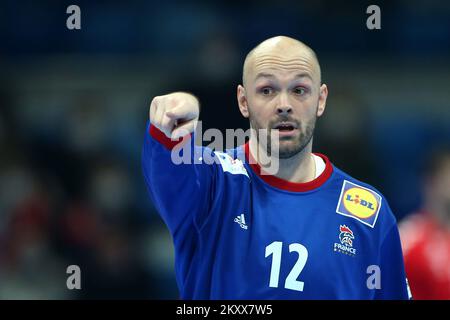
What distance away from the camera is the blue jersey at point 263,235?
3.89 metres

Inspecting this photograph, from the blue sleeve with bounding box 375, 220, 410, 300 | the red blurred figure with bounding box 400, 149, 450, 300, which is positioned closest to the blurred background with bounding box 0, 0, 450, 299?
the red blurred figure with bounding box 400, 149, 450, 300

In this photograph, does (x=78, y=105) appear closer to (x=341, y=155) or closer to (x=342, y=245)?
(x=341, y=155)

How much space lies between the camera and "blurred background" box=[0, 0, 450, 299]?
8.97 metres

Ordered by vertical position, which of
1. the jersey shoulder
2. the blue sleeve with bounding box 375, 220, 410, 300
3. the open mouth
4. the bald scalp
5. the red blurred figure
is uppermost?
the bald scalp

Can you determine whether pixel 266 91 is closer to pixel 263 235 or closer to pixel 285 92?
pixel 285 92

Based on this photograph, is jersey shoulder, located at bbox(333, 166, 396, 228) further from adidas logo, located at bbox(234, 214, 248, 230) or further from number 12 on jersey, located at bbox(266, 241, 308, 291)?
adidas logo, located at bbox(234, 214, 248, 230)

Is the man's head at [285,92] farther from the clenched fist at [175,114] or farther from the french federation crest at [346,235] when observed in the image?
the clenched fist at [175,114]

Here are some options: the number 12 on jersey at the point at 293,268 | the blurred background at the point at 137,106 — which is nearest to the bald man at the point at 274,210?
the number 12 on jersey at the point at 293,268

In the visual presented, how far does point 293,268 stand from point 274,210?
0.33 meters

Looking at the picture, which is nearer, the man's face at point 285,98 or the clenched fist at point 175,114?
the clenched fist at point 175,114

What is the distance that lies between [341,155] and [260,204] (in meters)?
4.54

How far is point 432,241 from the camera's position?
746 centimetres

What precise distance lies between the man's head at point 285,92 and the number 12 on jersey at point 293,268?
507 millimetres

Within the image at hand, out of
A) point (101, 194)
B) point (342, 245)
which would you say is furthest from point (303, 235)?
point (101, 194)
